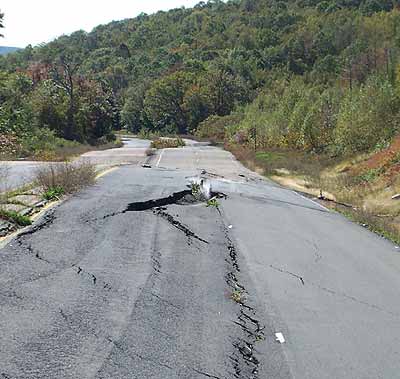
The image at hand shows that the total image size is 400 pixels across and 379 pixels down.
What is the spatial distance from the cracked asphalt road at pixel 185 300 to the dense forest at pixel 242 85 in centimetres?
1302

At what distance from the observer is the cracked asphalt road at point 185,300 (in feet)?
19.0

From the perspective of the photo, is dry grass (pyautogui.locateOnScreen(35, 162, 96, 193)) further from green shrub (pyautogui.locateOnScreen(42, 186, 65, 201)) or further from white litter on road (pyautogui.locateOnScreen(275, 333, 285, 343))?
white litter on road (pyautogui.locateOnScreen(275, 333, 285, 343))

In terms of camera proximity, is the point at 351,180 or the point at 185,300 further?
the point at 351,180

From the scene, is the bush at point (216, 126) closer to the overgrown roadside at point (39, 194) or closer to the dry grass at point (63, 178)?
the dry grass at point (63, 178)

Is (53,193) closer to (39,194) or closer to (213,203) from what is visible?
(39,194)

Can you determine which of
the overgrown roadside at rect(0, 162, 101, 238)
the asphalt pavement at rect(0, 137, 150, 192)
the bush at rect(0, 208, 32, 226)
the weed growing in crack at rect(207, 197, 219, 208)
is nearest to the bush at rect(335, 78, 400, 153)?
the asphalt pavement at rect(0, 137, 150, 192)

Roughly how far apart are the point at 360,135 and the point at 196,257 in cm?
3138

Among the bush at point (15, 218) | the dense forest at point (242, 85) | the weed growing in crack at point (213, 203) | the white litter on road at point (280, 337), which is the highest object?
the bush at point (15, 218)

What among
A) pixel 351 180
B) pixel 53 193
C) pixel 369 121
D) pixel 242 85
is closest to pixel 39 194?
pixel 53 193

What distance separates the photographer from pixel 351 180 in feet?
102

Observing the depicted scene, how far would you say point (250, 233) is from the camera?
42.7ft

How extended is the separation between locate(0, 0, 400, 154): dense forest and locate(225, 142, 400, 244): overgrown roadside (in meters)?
2.98

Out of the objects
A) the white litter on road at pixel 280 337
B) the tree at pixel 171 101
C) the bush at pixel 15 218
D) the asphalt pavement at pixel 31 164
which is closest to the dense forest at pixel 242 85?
the tree at pixel 171 101

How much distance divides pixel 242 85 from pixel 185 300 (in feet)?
324
